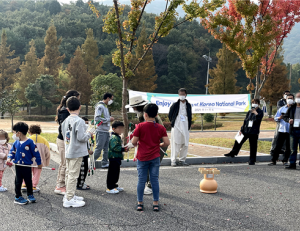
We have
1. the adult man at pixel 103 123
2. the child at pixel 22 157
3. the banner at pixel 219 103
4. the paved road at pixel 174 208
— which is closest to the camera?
the paved road at pixel 174 208

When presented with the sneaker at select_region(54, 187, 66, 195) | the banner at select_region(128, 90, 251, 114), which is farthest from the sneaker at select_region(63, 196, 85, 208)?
the banner at select_region(128, 90, 251, 114)

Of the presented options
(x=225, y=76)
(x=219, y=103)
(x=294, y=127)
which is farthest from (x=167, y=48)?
(x=294, y=127)

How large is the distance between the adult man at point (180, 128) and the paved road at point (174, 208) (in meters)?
1.55

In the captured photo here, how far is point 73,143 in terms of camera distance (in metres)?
4.85

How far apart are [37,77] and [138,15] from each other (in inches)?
1605

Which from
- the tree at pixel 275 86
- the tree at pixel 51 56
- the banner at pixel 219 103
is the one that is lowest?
the banner at pixel 219 103

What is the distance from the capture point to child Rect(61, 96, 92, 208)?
480 centimetres

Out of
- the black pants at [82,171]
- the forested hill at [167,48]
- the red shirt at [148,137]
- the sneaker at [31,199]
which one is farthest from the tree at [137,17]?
the forested hill at [167,48]

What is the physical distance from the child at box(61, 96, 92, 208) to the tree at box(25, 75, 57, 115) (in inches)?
1592

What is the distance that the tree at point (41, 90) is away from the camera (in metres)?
42.6

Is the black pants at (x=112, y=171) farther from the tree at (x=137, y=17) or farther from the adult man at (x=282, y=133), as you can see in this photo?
the adult man at (x=282, y=133)

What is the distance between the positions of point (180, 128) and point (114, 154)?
3.36 metres

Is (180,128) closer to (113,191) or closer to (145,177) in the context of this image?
(113,191)

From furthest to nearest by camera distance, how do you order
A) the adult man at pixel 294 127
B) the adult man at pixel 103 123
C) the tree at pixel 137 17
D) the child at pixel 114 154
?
1. the tree at pixel 137 17
2. the adult man at pixel 294 127
3. the adult man at pixel 103 123
4. the child at pixel 114 154
